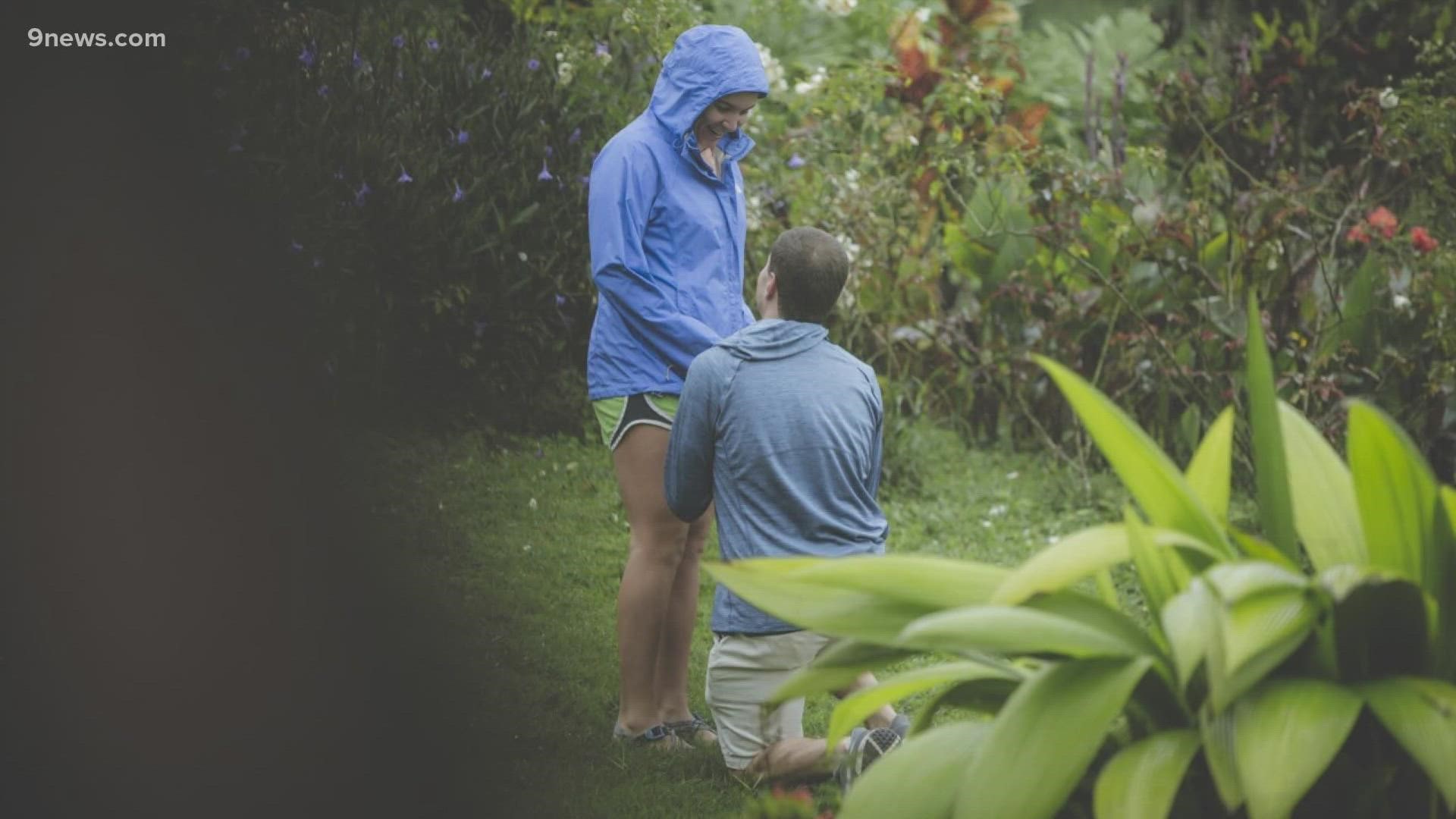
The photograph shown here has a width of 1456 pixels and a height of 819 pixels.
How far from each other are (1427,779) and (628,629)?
2.17 metres

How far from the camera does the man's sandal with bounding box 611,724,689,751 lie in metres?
3.89

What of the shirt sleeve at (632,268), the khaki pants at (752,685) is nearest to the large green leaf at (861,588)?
the khaki pants at (752,685)

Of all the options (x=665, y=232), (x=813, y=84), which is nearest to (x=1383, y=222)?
(x=813, y=84)

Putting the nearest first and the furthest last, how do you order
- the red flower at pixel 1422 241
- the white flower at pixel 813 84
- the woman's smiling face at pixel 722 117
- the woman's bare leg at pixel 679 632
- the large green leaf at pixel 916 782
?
the large green leaf at pixel 916 782, the woman's smiling face at pixel 722 117, the woman's bare leg at pixel 679 632, the red flower at pixel 1422 241, the white flower at pixel 813 84

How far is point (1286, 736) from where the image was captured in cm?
177

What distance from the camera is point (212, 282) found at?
554 cm

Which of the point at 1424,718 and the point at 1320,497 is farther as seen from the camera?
the point at 1320,497

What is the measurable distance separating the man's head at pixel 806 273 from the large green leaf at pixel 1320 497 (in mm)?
1440

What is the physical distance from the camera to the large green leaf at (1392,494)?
1.91m

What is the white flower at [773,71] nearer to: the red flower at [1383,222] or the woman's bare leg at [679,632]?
the red flower at [1383,222]

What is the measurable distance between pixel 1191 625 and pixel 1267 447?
38 cm

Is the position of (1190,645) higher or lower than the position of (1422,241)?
lower

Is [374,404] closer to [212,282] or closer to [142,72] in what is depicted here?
[212,282]

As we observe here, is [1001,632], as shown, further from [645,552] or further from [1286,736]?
[645,552]
